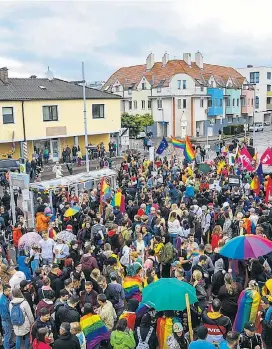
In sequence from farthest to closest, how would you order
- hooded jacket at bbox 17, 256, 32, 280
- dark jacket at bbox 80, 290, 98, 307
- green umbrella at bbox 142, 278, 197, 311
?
hooded jacket at bbox 17, 256, 32, 280 < dark jacket at bbox 80, 290, 98, 307 < green umbrella at bbox 142, 278, 197, 311

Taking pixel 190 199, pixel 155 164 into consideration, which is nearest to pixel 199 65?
pixel 155 164

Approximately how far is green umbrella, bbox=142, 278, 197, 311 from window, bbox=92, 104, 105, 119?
108 ft

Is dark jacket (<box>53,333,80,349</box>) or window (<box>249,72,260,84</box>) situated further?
window (<box>249,72,260,84</box>)

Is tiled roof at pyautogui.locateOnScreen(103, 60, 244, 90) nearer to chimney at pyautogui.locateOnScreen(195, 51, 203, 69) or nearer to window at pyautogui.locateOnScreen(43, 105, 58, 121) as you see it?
chimney at pyautogui.locateOnScreen(195, 51, 203, 69)

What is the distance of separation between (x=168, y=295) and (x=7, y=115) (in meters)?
28.9

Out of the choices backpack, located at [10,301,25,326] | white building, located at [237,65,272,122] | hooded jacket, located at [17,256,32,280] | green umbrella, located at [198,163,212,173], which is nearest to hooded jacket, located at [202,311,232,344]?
backpack, located at [10,301,25,326]

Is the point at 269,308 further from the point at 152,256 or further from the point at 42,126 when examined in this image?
the point at 42,126

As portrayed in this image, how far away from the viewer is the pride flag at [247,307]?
7770 millimetres

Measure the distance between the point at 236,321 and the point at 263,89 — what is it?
8021 cm

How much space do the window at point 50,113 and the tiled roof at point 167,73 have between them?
25769 mm

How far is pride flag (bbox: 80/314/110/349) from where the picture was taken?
747cm

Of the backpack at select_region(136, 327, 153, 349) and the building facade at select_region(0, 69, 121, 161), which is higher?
the building facade at select_region(0, 69, 121, 161)

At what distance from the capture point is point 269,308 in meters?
7.37

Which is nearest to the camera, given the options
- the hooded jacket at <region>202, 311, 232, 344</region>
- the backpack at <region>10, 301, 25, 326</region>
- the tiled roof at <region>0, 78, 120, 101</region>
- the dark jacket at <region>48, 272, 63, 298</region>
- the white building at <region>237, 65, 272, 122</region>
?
the hooded jacket at <region>202, 311, 232, 344</region>
